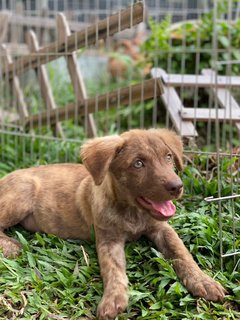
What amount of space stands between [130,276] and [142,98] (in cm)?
240

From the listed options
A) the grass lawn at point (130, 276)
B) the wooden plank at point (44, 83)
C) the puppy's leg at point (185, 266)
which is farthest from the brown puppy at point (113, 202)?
the wooden plank at point (44, 83)

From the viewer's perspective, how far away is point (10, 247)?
5.01 m

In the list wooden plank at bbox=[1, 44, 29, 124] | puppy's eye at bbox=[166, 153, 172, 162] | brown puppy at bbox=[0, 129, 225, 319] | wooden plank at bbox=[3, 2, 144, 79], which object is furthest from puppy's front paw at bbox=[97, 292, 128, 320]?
wooden plank at bbox=[1, 44, 29, 124]

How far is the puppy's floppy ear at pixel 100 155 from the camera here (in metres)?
4.41

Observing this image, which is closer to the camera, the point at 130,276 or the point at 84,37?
the point at 130,276

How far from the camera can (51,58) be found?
7281mm

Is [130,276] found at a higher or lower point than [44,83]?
lower

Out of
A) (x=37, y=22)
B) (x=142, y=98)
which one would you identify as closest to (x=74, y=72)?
(x=142, y=98)

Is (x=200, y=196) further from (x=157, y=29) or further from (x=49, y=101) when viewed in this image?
(x=157, y=29)

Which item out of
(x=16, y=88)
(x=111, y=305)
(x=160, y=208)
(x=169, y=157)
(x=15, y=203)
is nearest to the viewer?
(x=111, y=305)

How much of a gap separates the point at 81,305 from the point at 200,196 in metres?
1.98

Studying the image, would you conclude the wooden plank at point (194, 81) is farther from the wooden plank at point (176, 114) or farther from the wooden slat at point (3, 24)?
the wooden slat at point (3, 24)

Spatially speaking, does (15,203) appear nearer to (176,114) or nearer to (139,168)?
(139,168)

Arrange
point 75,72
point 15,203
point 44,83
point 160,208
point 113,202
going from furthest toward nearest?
1. point 44,83
2. point 75,72
3. point 15,203
4. point 113,202
5. point 160,208
